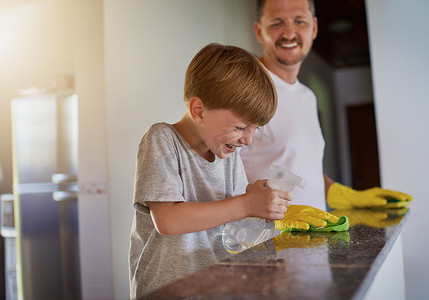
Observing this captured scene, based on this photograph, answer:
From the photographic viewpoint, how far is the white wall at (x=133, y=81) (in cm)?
229

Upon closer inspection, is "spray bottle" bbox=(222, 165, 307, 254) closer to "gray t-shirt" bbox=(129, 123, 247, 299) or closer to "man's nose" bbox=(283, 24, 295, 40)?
"gray t-shirt" bbox=(129, 123, 247, 299)

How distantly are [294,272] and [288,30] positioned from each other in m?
1.09

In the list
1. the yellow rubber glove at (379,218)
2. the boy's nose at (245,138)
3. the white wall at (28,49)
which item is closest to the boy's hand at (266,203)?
the boy's nose at (245,138)

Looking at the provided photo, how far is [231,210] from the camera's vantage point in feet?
2.41

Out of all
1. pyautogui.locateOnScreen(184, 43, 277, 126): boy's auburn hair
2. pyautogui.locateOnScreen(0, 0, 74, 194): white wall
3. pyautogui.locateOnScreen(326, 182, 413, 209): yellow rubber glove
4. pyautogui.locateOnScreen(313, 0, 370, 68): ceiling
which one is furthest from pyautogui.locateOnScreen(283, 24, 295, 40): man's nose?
pyautogui.locateOnScreen(313, 0, 370, 68): ceiling

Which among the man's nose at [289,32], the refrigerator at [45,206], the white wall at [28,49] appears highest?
the white wall at [28,49]

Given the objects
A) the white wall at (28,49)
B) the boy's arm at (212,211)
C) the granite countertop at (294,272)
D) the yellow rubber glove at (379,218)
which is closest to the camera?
the granite countertop at (294,272)

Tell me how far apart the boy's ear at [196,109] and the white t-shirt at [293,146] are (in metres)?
0.53

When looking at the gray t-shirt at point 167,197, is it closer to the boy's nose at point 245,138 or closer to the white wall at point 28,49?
the boy's nose at point 245,138

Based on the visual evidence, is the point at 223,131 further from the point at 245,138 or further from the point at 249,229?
the point at 249,229

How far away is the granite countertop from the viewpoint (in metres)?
0.44

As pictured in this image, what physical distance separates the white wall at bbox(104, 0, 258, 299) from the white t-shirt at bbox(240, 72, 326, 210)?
3.68ft

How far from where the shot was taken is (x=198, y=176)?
0.86 metres

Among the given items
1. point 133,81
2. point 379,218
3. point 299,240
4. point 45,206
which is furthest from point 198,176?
point 45,206
